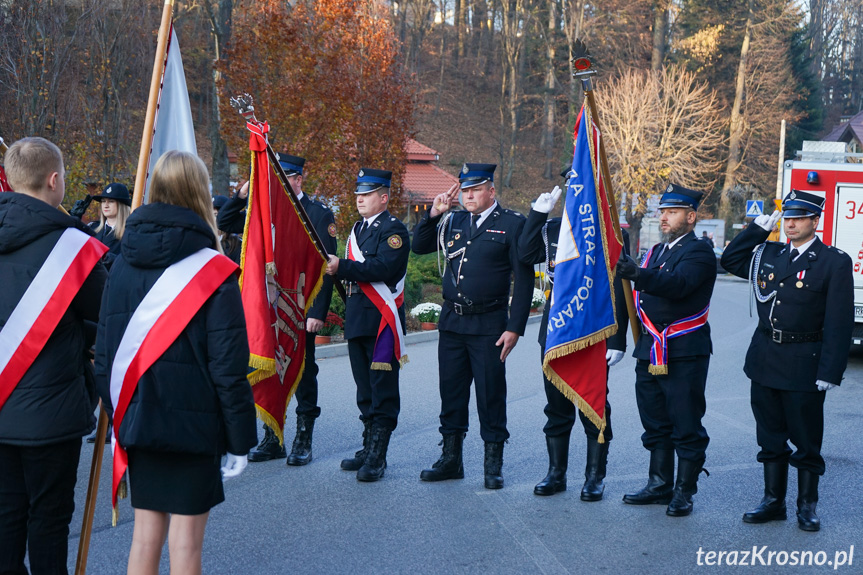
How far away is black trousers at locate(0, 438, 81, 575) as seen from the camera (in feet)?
11.8

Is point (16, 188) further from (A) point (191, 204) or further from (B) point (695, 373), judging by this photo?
(B) point (695, 373)

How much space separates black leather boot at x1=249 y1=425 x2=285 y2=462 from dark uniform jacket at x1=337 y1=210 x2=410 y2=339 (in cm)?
107

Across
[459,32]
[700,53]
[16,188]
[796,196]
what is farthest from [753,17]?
[16,188]

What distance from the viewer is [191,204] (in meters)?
3.38

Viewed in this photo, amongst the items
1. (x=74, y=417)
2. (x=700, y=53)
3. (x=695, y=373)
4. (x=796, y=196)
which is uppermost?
(x=700, y=53)

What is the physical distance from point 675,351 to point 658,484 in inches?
35.5

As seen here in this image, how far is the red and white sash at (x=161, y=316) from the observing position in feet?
10.7

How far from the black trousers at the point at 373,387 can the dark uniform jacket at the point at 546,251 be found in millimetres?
1167

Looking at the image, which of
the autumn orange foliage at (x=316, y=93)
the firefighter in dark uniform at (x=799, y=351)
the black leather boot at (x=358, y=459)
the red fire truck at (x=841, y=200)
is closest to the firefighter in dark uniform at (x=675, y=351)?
the firefighter in dark uniform at (x=799, y=351)

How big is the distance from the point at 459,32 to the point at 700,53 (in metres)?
18.6

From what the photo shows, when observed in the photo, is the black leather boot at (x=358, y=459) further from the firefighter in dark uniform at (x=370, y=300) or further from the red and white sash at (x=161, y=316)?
the red and white sash at (x=161, y=316)

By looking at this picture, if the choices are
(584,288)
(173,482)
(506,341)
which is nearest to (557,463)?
(506,341)

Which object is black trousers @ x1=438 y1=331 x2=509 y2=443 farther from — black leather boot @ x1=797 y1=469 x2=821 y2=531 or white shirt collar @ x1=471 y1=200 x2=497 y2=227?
black leather boot @ x1=797 y1=469 x2=821 y2=531

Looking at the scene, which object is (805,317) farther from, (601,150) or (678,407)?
(601,150)
